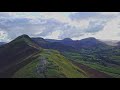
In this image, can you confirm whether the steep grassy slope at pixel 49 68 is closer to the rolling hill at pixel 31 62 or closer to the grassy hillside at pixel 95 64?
the rolling hill at pixel 31 62

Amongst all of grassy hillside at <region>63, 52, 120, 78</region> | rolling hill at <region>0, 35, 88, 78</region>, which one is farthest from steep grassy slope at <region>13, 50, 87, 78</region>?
grassy hillside at <region>63, 52, 120, 78</region>

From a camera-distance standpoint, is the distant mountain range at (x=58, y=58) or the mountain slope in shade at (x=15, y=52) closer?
the distant mountain range at (x=58, y=58)

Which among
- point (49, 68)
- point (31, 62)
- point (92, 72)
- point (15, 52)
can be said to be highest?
point (15, 52)

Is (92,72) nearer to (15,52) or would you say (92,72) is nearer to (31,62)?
(31,62)

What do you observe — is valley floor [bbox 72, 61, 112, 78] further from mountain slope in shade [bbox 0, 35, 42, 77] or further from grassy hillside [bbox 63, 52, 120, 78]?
mountain slope in shade [bbox 0, 35, 42, 77]

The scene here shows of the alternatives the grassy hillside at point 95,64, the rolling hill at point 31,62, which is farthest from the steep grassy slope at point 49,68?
the grassy hillside at point 95,64

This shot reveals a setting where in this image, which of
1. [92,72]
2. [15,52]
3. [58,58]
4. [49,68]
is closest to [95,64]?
[92,72]
